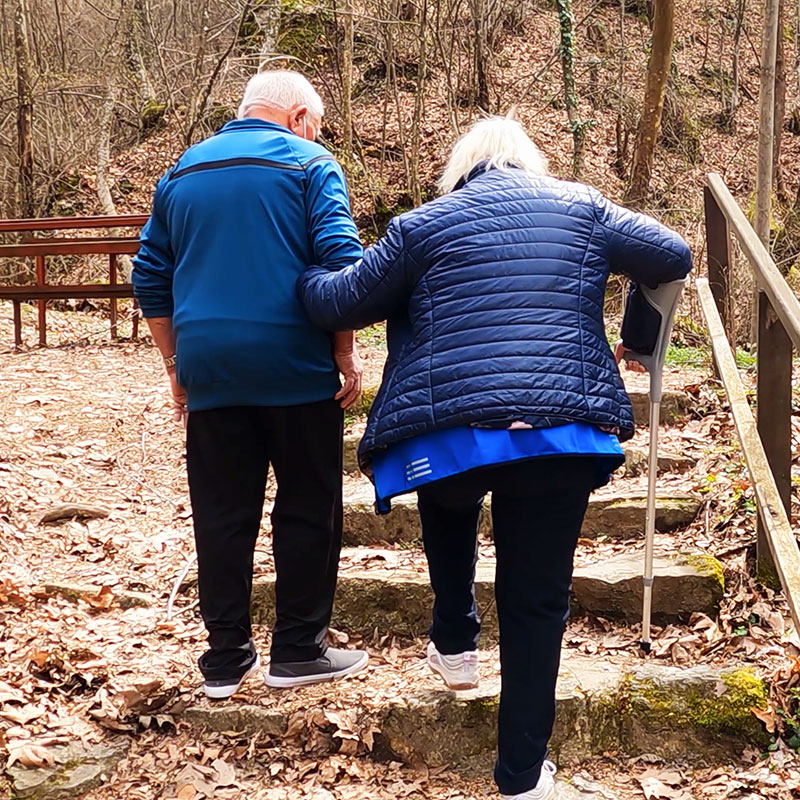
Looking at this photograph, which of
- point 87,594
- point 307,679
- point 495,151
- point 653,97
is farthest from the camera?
point 653,97

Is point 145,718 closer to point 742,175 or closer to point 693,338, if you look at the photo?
point 693,338

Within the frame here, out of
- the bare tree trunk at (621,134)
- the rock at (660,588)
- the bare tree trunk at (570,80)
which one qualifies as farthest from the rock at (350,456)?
the bare tree trunk at (621,134)

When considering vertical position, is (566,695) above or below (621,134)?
below

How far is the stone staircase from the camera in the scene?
10.4 feet

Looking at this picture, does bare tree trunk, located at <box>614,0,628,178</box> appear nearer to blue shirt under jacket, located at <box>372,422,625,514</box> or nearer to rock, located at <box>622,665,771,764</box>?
rock, located at <box>622,665,771,764</box>

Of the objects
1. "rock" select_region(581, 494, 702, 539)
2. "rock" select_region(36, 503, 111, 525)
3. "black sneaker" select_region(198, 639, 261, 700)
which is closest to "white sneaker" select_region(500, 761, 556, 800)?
"black sneaker" select_region(198, 639, 261, 700)

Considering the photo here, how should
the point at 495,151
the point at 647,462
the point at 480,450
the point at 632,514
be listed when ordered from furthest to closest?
the point at 647,462 → the point at 632,514 → the point at 495,151 → the point at 480,450

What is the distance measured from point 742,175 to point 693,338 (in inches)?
391

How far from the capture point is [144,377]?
792cm

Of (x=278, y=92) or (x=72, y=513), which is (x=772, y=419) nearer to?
(x=278, y=92)

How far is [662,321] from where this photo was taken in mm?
3236

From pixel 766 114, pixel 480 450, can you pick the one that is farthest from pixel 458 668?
pixel 766 114

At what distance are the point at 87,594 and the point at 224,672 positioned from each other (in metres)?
1.18

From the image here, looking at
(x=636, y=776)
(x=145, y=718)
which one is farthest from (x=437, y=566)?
(x=145, y=718)
